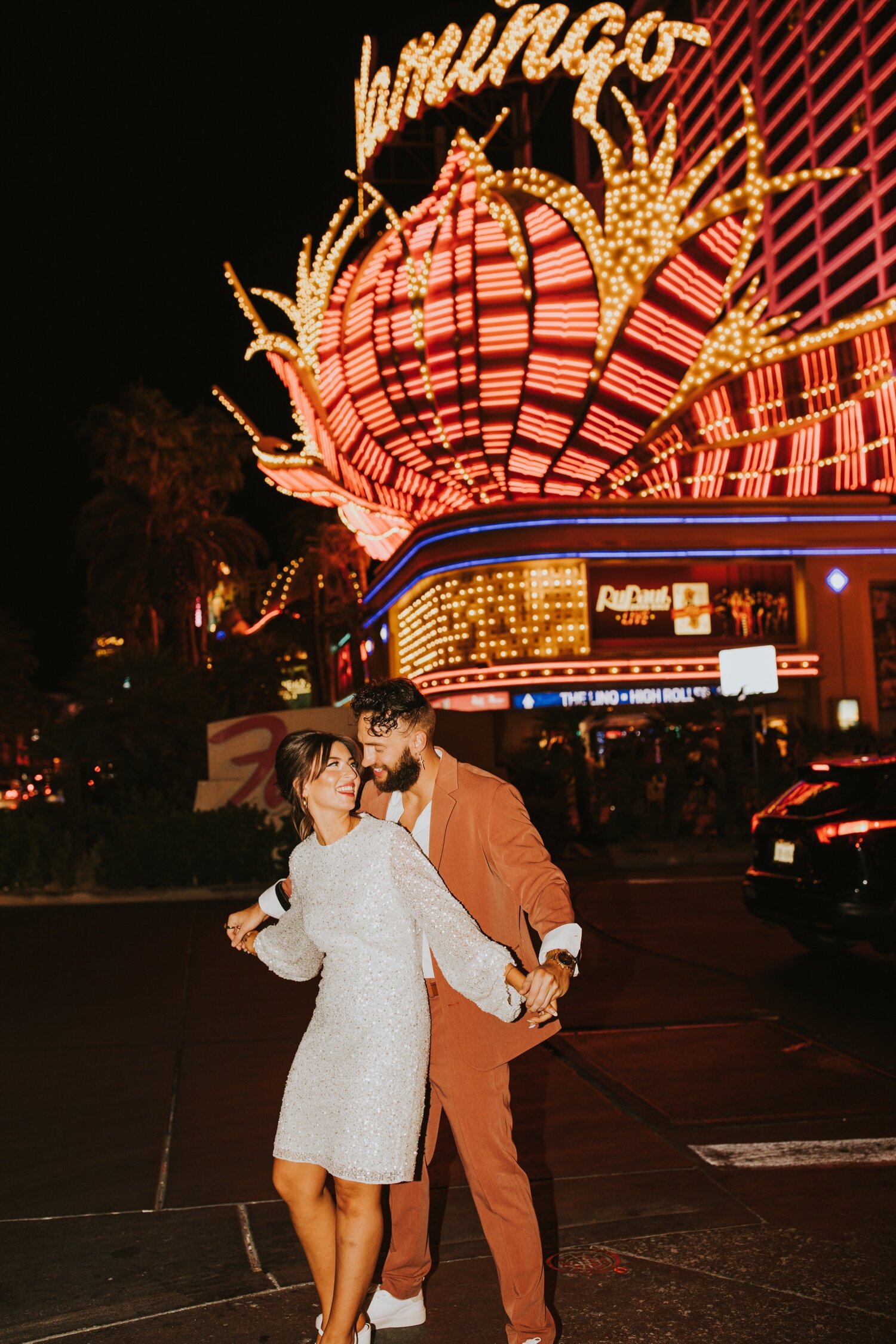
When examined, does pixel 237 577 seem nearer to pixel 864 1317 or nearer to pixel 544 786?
pixel 544 786

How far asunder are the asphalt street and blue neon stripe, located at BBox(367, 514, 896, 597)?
65.6ft

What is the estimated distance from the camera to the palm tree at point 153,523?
140 ft

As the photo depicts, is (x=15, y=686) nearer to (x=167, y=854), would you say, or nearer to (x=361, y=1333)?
(x=167, y=854)

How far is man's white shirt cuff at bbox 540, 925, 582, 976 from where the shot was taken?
3.51 m

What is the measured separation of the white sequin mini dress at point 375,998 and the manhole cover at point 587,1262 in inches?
49.8

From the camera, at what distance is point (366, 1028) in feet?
11.0

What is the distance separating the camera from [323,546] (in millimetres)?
50875

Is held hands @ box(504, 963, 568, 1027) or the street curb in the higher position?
held hands @ box(504, 963, 568, 1027)

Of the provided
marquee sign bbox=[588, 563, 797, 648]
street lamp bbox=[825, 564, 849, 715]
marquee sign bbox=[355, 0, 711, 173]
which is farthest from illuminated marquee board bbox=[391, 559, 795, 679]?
marquee sign bbox=[355, 0, 711, 173]

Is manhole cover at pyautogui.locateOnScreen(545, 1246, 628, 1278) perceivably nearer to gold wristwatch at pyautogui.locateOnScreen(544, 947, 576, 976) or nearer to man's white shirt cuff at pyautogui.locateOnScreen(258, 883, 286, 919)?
gold wristwatch at pyautogui.locateOnScreen(544, 947, 576, 976)

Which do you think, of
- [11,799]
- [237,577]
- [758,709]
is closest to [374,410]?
[758,709]

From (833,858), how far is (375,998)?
672 cm

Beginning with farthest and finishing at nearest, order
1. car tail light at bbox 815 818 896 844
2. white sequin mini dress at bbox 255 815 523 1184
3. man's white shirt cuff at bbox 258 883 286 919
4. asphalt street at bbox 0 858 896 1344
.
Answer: car tail light at bbox 815 818 896 844 < asphalt street at bbox 0 858 896 1344 < man's white shirt cuff at bbox 258 883 286 919 < white sequin mini dress at bbox 255 815 523 1184

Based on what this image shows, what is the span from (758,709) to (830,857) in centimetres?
2282
